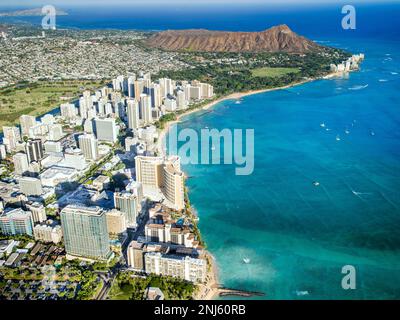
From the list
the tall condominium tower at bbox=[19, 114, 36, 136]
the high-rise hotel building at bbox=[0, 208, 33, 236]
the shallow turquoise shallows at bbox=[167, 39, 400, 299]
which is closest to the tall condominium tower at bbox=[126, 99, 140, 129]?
the shallow turquoise shallows at bbox=[167, 39, 400, 299]

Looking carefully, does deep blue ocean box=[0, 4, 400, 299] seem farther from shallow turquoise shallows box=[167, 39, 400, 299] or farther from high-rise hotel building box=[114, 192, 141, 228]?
high-rise hotel building box=[114, 192, 141, 228]

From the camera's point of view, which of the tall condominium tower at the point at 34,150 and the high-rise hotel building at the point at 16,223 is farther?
the tall condominium tower at the point at 34,150

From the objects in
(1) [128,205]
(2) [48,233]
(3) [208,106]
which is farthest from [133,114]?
(2) [48,233]

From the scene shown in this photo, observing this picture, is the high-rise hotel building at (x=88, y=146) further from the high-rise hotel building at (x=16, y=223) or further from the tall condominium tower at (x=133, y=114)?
the high-rise hotel building at (x=16, y=223)

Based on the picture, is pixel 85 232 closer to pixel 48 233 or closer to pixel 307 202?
pixel 48 233

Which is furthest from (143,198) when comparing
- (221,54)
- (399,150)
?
(221,54)

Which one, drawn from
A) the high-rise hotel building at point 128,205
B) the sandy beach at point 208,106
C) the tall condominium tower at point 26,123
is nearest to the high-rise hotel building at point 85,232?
the high-rise hotel building at point 128,205
